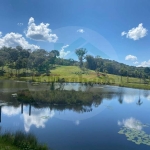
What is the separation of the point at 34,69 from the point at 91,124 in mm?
70751

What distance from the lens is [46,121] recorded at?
60.6 ft

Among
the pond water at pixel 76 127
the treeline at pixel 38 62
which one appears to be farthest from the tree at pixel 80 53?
the pond water at pixel 76 127

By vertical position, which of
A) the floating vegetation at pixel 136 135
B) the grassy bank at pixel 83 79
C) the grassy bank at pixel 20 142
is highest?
the grassy bank at pixel 83 79

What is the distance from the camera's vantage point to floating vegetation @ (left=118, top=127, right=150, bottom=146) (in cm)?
1442

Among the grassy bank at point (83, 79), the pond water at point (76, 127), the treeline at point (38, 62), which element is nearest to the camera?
the pond water at point (76, 127)

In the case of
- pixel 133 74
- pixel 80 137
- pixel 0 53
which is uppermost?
pixel 0 53

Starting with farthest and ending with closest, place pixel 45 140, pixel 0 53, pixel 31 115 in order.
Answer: pixel 0 53, pixel 31 115, pixel 45 140

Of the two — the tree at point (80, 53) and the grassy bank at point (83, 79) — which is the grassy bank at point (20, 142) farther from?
the tree at point (80, 53)

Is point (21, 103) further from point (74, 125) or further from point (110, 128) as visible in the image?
point (110, 128)

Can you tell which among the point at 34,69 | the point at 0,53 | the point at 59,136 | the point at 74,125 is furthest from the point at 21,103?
the point at 0,53

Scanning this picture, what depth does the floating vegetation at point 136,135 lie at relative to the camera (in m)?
14.4

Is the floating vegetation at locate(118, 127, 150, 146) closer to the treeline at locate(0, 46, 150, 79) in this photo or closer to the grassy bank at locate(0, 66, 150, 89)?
the grassy bank at locate(0, 66, 150, 89)

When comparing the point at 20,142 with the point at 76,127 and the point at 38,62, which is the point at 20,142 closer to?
the point at 76,127

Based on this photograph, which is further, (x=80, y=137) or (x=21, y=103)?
(x=21, y=103)
